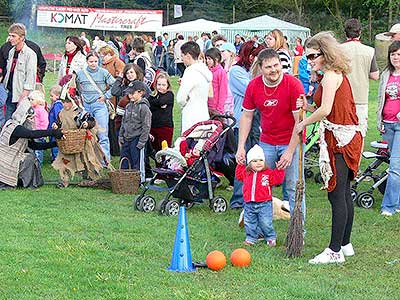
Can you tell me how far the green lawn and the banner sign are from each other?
33.0 m

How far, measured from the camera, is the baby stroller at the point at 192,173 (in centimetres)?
912

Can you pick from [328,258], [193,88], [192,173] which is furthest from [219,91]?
[328,258]

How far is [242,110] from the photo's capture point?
791cm

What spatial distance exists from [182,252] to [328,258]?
4.14 feet

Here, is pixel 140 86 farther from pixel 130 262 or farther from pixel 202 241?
pixel 130 262

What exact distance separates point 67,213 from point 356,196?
331 cm

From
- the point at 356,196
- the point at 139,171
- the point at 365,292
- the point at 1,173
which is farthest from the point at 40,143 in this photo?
the point at 365,292

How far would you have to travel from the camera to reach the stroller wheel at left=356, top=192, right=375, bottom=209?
955 cm

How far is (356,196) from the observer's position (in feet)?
31.6

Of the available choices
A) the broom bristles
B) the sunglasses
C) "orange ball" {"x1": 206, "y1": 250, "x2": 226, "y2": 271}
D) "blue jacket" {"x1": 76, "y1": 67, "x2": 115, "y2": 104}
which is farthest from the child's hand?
"blue jacket" {"x1": 76, "y1": 67, "x2": 115, "y2": 104}

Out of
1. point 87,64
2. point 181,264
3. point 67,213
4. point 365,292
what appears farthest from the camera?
point 87,64

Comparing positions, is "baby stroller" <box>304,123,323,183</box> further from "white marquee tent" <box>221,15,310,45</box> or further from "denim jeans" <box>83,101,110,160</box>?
"white marquee tent" <box>221,15,310,45</box>

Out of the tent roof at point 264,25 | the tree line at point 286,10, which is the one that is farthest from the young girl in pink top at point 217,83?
the tree line at point 286,10

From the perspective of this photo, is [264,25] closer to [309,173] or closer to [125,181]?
[309,173]
